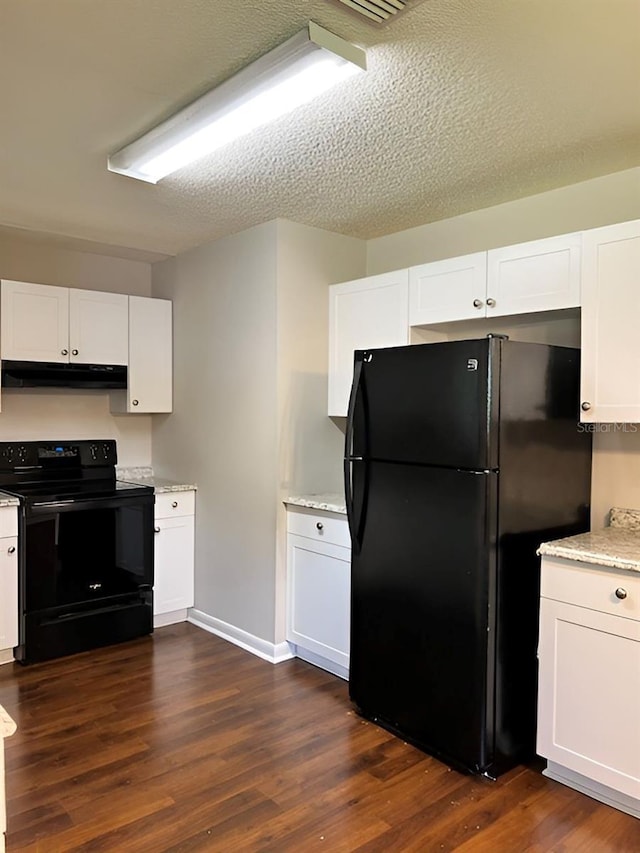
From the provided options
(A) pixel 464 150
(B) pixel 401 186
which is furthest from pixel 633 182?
(B) pixel 401 186

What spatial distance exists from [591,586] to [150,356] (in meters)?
3.04

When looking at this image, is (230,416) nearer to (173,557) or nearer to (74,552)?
(173,557)

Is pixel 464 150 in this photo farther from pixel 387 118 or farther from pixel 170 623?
pixel 170 623

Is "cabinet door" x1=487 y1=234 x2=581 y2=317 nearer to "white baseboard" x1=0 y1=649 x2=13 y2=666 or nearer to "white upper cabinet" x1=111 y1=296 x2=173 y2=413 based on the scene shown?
"white upper cabinet" x1=111 y1=296 x2=173 y2=413

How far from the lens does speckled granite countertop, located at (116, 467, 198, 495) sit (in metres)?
3.93

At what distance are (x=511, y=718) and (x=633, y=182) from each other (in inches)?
87.9

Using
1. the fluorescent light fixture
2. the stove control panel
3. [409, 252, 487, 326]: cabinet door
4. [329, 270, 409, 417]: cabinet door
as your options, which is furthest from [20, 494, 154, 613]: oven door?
[409, 252, 487, 326]: cabinet door

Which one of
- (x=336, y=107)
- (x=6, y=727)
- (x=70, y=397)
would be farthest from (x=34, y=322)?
(x=6, y=727)

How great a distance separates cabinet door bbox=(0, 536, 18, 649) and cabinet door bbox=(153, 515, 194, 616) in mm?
803

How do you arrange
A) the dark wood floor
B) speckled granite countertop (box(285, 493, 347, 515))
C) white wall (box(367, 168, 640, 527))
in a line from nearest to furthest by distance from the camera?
the dark wood floor
white wall (box(367, 168, 640, 527))
speckled granite countertop (box(285, 493, 347, 515))

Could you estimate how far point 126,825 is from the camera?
2086 millimetres

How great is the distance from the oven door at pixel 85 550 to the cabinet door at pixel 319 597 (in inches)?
39.0

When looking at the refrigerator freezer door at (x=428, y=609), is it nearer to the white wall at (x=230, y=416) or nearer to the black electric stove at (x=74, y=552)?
the white wall at (x=230, y=416)

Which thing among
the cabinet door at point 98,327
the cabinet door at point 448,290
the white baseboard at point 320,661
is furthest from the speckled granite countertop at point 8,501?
Result: the cabinet door at point 448,290
